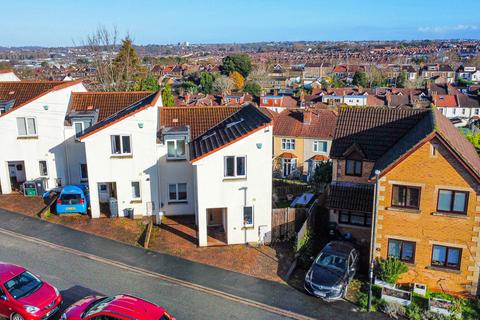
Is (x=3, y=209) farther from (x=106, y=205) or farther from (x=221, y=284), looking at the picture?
(x=221, y=284)

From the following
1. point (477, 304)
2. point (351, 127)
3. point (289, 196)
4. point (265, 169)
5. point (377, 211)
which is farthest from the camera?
point (289, 196)

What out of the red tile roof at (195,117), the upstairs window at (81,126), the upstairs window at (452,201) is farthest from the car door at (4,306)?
the upstairs window at (452,201)

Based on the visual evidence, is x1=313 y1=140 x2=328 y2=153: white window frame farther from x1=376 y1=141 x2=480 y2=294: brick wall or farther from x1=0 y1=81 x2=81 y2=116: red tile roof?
x1=376 y1=141 x2=480 y2=294: brick wall

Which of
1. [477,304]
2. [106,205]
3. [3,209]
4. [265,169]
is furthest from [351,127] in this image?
[3,209]

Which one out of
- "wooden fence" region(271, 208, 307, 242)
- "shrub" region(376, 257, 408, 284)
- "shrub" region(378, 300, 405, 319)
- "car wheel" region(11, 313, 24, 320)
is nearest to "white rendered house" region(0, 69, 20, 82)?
"car wheel" region(11, 313, 24, 320)

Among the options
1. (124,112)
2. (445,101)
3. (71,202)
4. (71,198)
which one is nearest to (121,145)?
(124,112)

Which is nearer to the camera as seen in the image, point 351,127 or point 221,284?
point 221,284

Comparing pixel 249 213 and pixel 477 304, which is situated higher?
pixel 249 213
